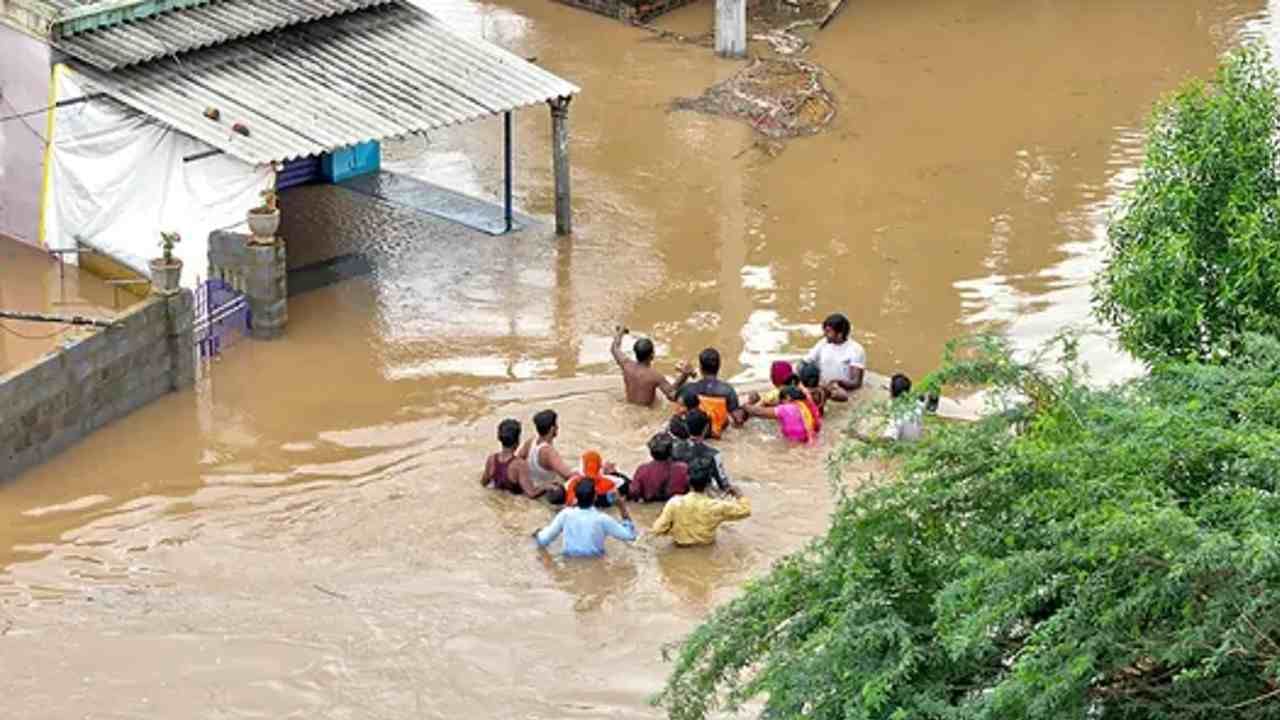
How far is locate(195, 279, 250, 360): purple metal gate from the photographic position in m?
19.2

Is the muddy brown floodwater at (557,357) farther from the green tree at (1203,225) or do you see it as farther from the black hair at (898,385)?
the green tree at (1203,225)

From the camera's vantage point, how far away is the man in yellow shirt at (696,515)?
52.0 ft

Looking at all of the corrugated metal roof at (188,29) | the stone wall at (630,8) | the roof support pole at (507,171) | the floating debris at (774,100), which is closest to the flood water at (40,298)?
the corrugated metal roof at (188,29)

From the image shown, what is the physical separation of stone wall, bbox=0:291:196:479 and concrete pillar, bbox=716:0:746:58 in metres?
10.6

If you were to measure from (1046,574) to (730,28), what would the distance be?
60.5ft

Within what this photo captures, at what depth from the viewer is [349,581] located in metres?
15.6

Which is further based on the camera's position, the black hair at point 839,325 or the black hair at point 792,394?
the black hair at point 839,325

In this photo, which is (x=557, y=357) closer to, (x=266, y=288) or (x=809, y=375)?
(x=266, y=288)

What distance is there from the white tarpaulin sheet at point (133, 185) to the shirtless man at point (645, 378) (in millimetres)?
3677

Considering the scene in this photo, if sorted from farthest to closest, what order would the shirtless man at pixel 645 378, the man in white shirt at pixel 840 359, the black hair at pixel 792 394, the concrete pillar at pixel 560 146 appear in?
the concrete pillar at pixel 560 146
the man in white shirt at pixel 840 359
the shirtless man at pixel 645 378
the black hair at pixel 792 394

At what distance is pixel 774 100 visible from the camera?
26.1m

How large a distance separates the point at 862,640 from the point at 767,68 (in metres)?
17.6

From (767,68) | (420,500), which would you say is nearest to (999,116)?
(767,68)

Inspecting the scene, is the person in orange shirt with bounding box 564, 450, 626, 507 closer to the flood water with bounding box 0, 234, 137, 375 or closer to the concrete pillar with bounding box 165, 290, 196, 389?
the concrete pillar with bounding box 165, 290, 196, 389
